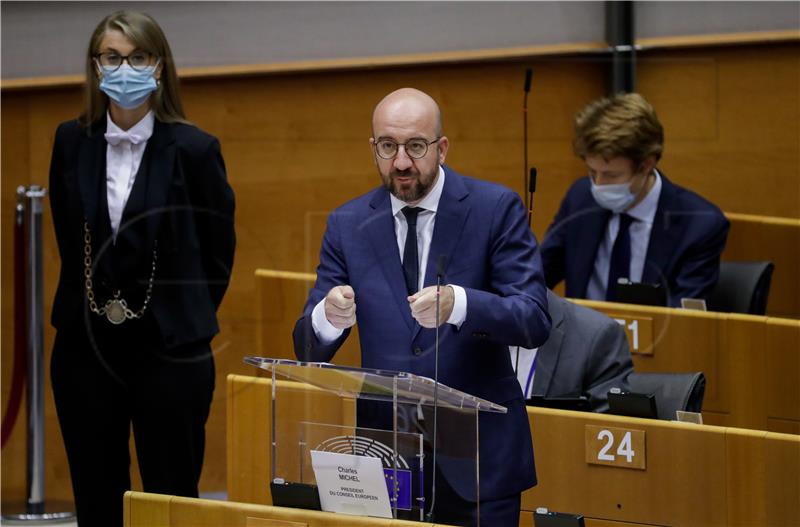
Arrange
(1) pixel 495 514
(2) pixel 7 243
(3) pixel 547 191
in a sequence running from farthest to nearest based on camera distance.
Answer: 1. (3) pixel 547 191
2. (2) pixel 7 243
3. (1) pixel 495 514

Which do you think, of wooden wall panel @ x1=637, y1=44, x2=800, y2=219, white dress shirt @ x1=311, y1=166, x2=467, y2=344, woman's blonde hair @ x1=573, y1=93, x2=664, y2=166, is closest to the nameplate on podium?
white dress shirt @ x1=311, y1=166, x2=467, y2=344

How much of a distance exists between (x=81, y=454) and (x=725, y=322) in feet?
5.61

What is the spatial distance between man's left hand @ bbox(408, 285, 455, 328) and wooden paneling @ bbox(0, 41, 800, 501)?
2.02 metres

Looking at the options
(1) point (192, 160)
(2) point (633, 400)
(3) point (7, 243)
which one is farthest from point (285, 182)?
(2) point (633, 400)

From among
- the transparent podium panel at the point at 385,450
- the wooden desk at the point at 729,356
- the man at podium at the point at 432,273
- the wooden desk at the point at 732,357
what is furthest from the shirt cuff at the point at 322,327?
the wooden desk at the point at 732,357

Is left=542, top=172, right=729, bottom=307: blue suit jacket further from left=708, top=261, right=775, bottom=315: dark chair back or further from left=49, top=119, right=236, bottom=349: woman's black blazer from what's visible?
left=49, top=119, right=236, bottom=349: woman's black blazer

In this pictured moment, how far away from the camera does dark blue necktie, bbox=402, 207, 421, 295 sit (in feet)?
9.12

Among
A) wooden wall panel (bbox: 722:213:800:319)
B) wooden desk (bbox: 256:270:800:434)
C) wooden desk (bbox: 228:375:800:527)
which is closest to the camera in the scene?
wooden desk (bbox: 228:375:800:527)

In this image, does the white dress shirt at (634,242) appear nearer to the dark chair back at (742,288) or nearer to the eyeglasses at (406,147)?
the dark chair back at (742,288)

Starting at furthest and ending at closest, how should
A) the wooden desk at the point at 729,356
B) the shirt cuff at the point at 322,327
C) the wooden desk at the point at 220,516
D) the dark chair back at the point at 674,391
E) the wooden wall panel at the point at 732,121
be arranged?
the wooden wall panel at the point at 732,121, the wooden desk at the point at 729,356, the dark chair back at the point at 674,391, the shirt cuff at the point at 322,327, the wooden desk at the point at 220,516

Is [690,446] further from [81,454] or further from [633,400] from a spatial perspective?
[81,454]

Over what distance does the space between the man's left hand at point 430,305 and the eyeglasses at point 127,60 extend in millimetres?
1239

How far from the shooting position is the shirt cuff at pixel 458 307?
8.43 feet

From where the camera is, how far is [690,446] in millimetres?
3137
